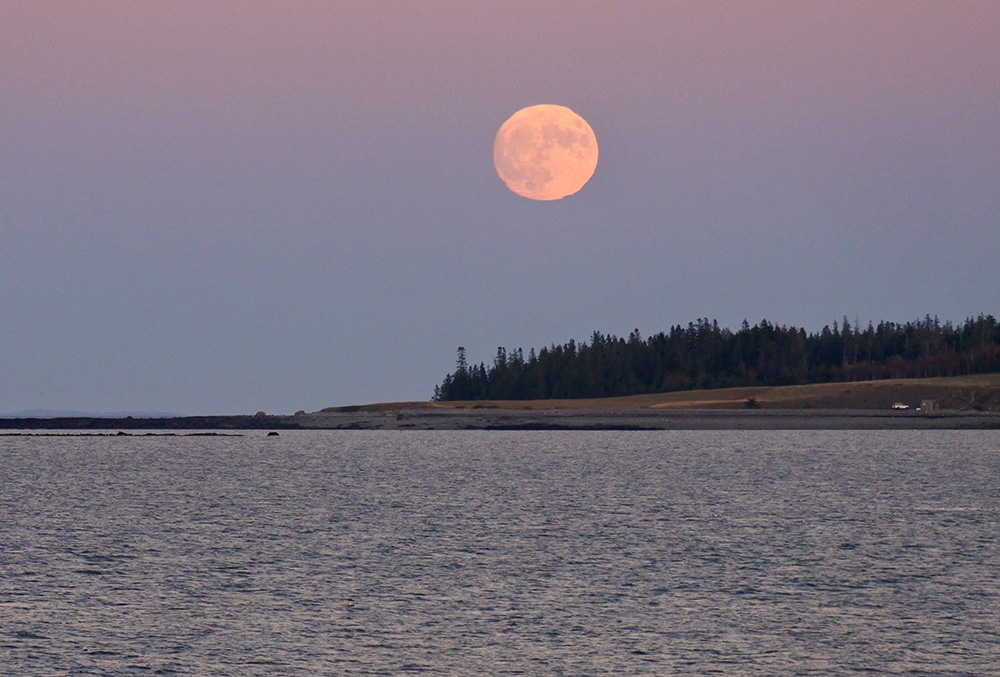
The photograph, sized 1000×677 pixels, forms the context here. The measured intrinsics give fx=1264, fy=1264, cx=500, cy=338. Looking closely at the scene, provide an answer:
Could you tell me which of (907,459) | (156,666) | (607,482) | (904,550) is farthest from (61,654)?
(907,459)

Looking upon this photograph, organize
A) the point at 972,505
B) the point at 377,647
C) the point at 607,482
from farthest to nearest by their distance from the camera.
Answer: the point at 607,482 < the point at 972,505 < the point at 377,647

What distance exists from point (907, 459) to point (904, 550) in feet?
302

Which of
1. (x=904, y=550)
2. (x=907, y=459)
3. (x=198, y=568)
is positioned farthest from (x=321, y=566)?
(x=907, y=459)

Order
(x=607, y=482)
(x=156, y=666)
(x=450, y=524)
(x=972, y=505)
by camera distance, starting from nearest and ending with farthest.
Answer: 1. (x=156, y=666)
2. (x=450, y=524)
3. (x=972, y=505)
4. (x=607, y=482)

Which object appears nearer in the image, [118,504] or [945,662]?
[945,662]

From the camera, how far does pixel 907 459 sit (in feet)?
474

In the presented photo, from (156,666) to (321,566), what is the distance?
64.6ft

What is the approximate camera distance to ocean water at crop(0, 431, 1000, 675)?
111 ft

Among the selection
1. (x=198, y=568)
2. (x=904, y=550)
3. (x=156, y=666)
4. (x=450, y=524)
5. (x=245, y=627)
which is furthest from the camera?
(x=450, y=524)

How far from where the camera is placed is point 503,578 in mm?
47750

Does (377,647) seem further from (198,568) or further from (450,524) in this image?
(450,524)

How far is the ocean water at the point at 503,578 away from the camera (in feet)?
111

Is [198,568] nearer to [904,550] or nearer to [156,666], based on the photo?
[156,666]

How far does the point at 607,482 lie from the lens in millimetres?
105938
